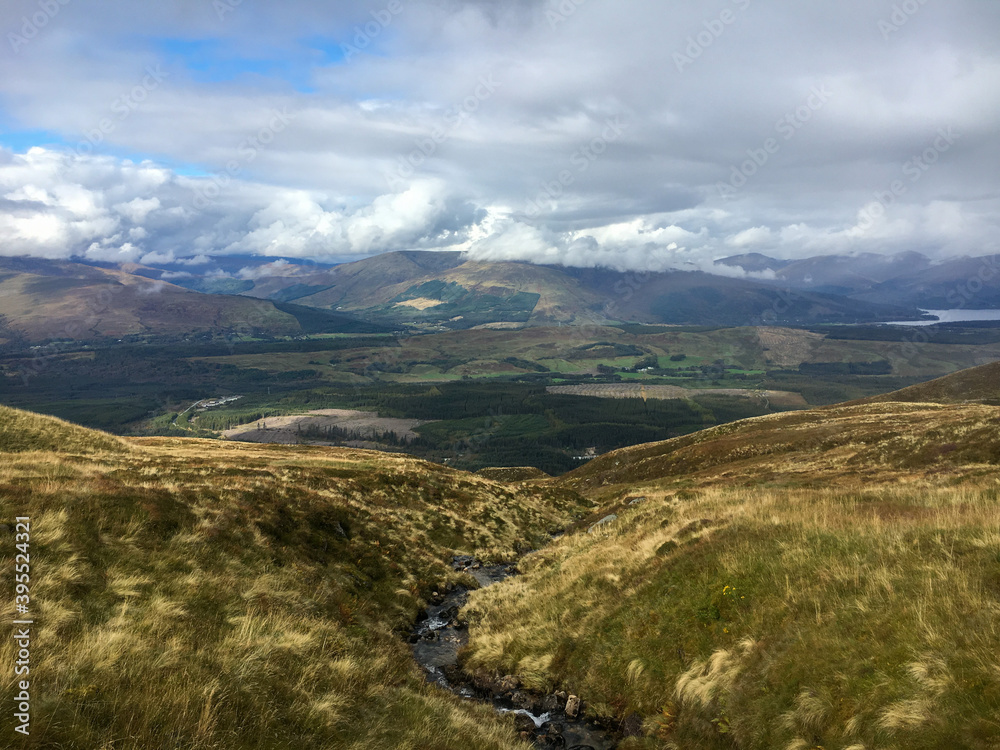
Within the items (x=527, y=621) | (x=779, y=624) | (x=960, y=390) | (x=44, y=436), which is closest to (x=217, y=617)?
(x=527, y=621)

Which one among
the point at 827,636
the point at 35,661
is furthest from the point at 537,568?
the point at 35,661

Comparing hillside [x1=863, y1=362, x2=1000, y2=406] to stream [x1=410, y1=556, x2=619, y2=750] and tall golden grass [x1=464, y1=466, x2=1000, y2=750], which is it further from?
stream [x1=410, y1=556, x2=619, y2=750]

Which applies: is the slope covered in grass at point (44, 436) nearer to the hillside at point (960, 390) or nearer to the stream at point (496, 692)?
the stream at point (496, 692)

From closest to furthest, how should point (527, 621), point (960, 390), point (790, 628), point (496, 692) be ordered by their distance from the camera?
point (790, 628) < point (496, 692) < point (527, 621) < point (960, 390)

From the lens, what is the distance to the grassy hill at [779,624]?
1024cm

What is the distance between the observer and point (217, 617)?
575 inches

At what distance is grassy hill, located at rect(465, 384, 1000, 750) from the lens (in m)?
10.2

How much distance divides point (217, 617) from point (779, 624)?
14.6m

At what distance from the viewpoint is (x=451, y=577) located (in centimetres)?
3098

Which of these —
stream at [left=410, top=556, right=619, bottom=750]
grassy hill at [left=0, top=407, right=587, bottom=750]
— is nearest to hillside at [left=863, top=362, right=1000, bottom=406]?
stream at [left=410, top=556, right=619, bottom=750]

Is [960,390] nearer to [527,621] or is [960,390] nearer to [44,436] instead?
[527,621]

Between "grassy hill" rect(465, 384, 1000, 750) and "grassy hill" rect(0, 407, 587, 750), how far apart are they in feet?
13.7

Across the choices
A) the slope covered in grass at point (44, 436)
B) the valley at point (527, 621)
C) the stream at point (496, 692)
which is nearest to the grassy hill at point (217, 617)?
the valley at point (527, 621)

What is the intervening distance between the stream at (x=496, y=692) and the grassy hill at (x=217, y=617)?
3.56ft
